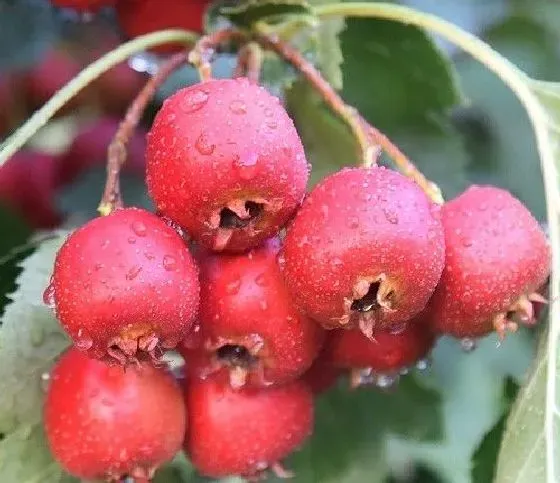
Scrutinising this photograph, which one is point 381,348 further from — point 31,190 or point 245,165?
point 31,190

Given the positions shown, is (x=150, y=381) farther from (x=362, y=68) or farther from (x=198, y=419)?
(x=362, y=68)

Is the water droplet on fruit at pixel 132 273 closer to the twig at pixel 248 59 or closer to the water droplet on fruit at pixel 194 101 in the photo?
the water droplet on fruit at pixel 194 101

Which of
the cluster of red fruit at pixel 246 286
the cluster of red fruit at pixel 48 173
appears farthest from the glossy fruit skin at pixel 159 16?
the cluster of red fruit at pixel 246 286

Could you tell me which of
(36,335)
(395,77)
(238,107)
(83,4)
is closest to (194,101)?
(238,107)

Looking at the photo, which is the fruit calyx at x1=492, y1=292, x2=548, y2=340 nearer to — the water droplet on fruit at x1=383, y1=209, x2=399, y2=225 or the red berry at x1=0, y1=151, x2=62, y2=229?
the water droplet on fruit at x1=383, y1=209, x2=399, y2=225

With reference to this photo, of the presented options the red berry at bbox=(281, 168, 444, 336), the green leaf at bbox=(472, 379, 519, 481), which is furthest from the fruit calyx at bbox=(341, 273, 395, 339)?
the green leaf at bbox=(472, 379, 519, 481)
